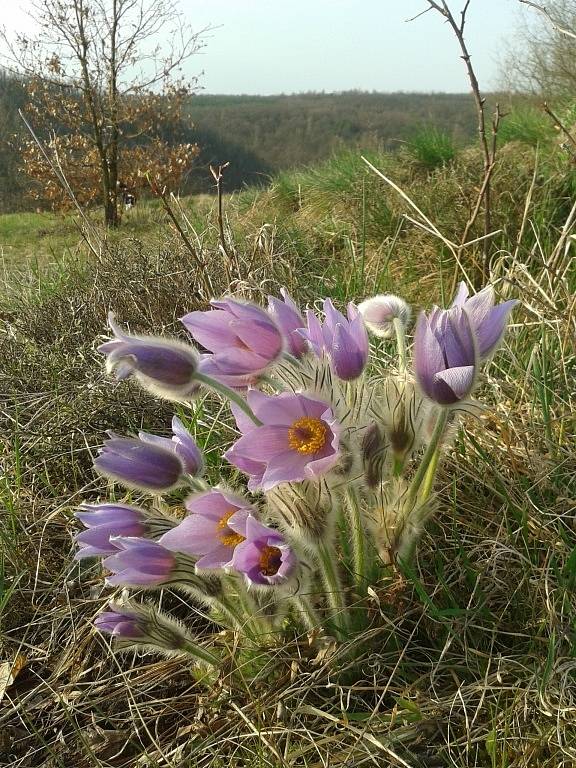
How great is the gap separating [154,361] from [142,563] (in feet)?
0.82

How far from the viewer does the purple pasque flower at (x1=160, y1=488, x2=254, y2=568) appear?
0.87 metres

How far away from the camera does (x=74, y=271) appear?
280cm

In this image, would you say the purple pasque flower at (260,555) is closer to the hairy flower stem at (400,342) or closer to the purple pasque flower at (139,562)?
the purple pasque flower at (139,562)

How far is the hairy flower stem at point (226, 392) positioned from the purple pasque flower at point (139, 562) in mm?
197

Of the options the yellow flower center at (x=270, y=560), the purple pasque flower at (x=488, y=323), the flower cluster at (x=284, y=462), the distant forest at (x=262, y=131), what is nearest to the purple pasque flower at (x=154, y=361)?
the flower cluster at (x=284, y=462)

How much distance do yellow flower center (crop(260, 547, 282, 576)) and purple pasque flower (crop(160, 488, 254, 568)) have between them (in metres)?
0.06

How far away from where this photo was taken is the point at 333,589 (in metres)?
0.93

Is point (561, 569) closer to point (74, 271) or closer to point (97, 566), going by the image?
point (97, 566)

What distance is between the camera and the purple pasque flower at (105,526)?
897 millimetres

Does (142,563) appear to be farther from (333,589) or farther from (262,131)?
(262,131)

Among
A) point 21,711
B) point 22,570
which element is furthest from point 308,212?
point 21,711

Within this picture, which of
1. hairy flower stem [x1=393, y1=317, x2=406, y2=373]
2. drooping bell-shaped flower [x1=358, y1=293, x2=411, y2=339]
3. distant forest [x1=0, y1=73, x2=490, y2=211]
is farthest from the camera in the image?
distant forest [x1=0, y1=73, x2=490, y2=211]

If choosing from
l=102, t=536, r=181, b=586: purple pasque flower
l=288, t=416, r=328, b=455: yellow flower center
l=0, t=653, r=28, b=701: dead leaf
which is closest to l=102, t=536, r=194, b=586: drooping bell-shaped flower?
l=102, t=536, r=181, b=586: purple pasque flower

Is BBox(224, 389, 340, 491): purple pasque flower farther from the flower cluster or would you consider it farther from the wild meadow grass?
the wild meadow grass
